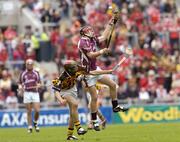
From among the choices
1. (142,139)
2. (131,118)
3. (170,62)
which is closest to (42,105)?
(131,118)

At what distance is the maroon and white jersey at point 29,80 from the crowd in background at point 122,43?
21.4 ft

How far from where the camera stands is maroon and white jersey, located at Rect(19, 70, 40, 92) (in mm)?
28359

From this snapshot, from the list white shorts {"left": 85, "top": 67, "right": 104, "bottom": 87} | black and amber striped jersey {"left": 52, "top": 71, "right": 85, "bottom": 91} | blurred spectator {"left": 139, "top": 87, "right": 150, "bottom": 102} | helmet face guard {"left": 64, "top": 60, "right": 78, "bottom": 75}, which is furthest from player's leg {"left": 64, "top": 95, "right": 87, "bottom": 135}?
blurred spectator {"left": 139, "top": 87, "right": 150, "bottom": 102}

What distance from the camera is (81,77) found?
22.3 metres

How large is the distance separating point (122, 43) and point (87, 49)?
51.5 feet

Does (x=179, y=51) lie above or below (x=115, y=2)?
below

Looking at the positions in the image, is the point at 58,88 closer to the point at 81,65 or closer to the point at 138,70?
the point at 81,65

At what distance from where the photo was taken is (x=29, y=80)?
2833 cm

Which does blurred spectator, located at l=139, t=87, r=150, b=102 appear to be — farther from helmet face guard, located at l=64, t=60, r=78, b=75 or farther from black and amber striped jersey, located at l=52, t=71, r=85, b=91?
helmet face guard, located at l=64, t=60, r=78, b=75

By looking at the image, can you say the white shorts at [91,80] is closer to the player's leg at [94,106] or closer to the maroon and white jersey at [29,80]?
the player's leg at [94,106]

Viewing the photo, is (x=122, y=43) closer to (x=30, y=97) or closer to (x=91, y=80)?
(x=30, y=97)

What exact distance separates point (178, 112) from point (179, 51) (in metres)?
4.63

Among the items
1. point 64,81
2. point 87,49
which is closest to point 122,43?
point 87,49

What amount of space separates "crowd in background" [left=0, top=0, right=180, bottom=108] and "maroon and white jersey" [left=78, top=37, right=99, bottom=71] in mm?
12198
